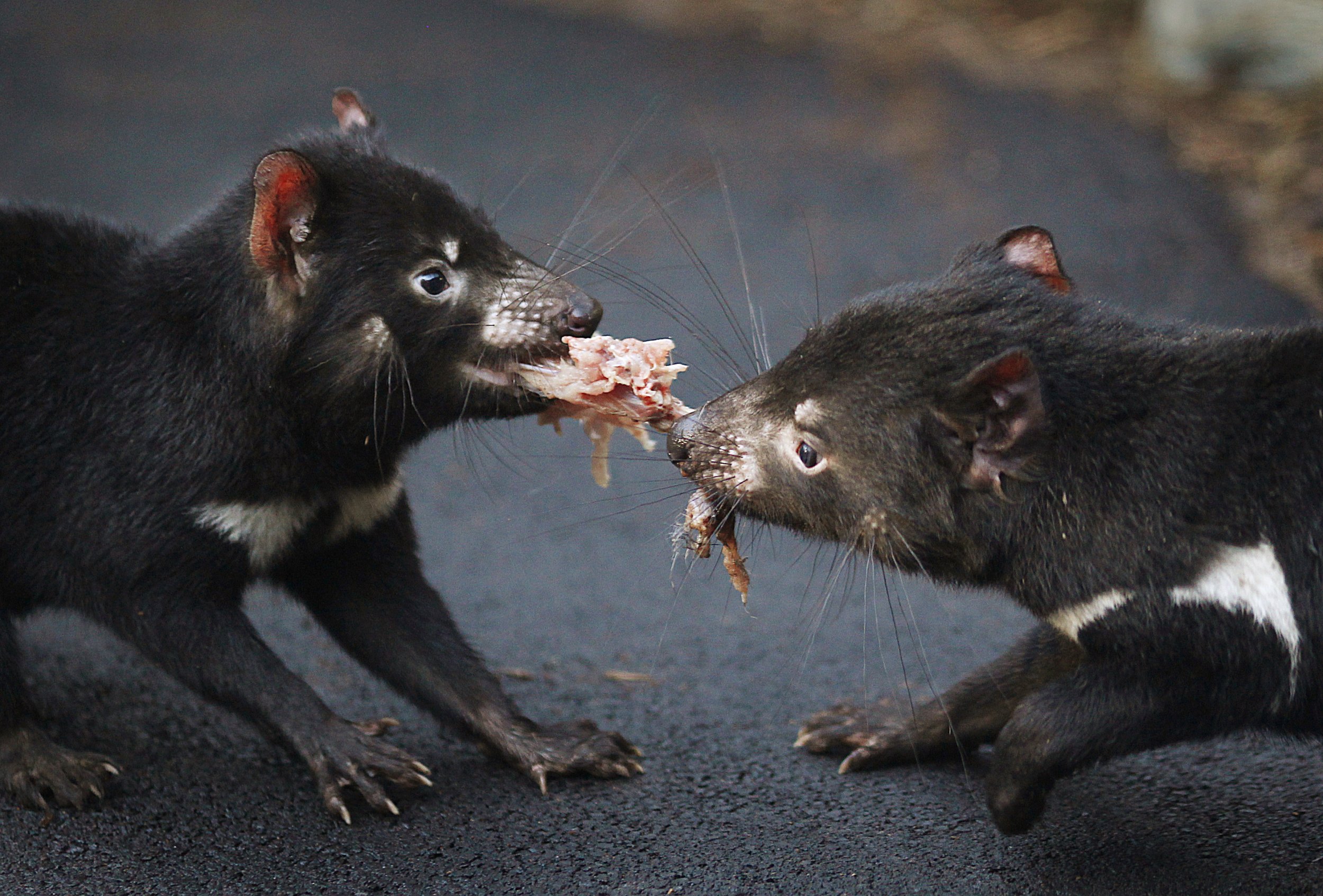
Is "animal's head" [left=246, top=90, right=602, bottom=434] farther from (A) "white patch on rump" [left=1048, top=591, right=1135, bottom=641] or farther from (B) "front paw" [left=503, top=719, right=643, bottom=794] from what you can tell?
(A) "white patch on rump" [left=1048, top=591, right=1135, bottom=641]

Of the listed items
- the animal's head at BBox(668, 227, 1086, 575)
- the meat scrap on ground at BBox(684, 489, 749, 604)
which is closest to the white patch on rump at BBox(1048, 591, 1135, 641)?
the animal's head at BBox(668, 227, 1086, 575)

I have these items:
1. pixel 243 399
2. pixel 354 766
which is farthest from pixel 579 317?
pixel 354 766

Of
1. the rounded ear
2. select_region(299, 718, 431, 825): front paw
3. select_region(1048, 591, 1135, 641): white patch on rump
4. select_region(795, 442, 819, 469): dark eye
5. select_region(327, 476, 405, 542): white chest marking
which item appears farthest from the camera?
select_region(327, 476, 405, 542): white chest marking

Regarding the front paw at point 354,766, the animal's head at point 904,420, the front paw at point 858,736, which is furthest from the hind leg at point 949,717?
the front paw at point 354,766

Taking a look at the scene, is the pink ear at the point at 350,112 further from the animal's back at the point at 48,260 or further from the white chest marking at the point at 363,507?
the white chest marking at the point at 363,507

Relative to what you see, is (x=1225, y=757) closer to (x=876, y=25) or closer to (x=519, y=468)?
(x=519, y=468)

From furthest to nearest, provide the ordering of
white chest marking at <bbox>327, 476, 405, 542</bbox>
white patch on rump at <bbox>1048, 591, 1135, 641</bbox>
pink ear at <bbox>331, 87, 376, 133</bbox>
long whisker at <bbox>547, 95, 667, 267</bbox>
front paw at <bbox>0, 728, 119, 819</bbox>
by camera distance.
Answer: long whisker at <bbox>547, 95, 667, 267</bbox>
pink ear at <bbox>331, 87, 376, 133</bbox>
white chest marking at <bbox>327, 476, 405, 542</bbox>
front paw at <bbox>0, 728, 119, 819</bbox>
white patch on rump at <bbox>1048, 591, 1135, 641</bbox>
